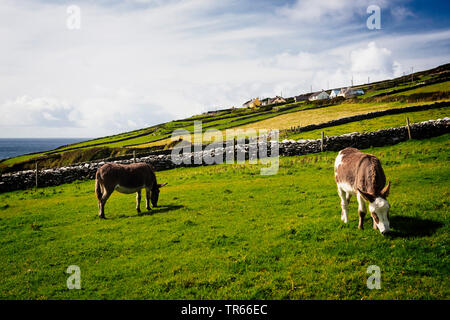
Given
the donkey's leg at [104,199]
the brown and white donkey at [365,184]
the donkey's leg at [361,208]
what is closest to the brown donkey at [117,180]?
the donkey's leg at [104,199]

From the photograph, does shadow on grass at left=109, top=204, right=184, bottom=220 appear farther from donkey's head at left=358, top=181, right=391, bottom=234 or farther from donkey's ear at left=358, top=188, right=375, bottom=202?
donkey's head at left=358, top=181, right=391, bottom=234

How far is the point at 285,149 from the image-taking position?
26.6m

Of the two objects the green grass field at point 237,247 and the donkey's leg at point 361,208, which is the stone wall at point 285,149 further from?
the donkey's leg at point 361,208

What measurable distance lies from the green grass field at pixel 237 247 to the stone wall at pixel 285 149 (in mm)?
9783

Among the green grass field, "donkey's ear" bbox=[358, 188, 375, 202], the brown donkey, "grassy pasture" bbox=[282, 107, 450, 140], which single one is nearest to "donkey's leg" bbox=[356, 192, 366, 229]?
the green grass field

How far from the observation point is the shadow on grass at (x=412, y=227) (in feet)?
25.1

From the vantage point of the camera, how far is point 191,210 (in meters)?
13.0

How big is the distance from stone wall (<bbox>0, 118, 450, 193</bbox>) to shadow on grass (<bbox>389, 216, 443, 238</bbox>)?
58.1 ft

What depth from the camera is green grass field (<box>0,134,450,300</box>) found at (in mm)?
6207

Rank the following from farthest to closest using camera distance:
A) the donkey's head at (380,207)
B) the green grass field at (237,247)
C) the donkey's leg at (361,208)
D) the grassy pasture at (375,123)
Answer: the grassy pasture at (375,123) < the donkey's leg at (361,208) < the donkey's head at (380,207) < the green grass field at (237,247)

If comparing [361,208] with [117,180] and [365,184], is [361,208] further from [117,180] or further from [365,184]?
[117,180]

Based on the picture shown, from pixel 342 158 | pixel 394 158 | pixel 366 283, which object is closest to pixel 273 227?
pixel 342 158
